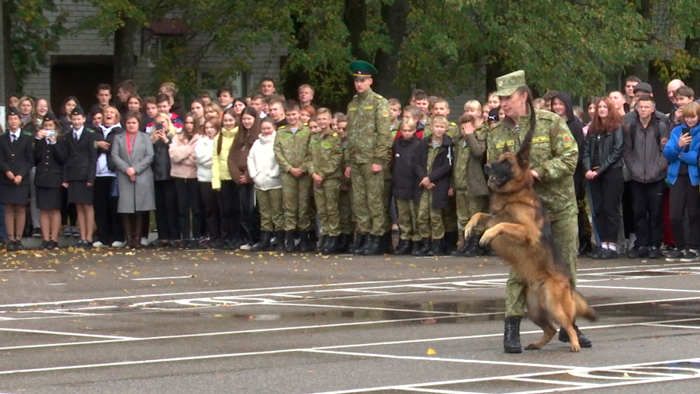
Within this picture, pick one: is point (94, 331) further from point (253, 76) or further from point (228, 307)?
point (253, 76)

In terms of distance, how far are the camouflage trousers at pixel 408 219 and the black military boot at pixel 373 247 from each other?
1.12ft

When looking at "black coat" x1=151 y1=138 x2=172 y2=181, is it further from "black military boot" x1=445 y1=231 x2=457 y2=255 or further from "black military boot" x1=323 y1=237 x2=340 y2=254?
"black military boot" x1=445 y1=231 x2=457 y2=255

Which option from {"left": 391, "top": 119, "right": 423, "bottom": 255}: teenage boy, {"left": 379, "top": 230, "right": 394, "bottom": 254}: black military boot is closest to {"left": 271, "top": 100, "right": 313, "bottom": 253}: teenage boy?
{"left": 379, "top": 230, "right": 394, "bottom": 254}: black military boot

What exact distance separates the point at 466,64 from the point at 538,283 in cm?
2260

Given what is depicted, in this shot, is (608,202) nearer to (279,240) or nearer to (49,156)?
(279,240)

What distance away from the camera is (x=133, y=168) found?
20.6 meters

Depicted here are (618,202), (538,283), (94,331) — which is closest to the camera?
(538,283)

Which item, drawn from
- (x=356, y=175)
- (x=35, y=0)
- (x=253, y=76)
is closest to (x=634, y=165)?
(x=356, y=175)

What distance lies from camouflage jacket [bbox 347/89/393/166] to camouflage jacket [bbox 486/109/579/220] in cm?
823

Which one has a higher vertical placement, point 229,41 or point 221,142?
point 229,41

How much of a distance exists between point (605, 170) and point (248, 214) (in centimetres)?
534

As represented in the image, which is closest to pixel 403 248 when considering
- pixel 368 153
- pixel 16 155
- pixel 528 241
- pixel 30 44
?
pixel 368 153

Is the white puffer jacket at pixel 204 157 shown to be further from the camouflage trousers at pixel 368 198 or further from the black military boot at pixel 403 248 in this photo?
the black military boot at pixel 403 248

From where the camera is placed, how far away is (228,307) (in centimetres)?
1357
